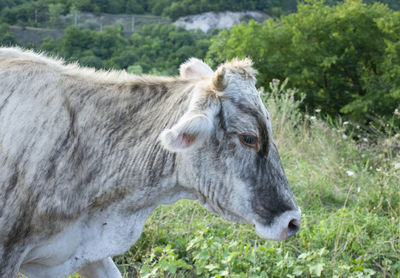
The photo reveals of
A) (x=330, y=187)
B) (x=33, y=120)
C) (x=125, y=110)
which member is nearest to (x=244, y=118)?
(x=125, y=110)

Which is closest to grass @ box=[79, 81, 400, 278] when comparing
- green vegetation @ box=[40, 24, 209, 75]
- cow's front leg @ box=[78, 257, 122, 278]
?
cow's front leg @ box=[78, 257, 122, 278]

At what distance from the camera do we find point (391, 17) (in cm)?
1110

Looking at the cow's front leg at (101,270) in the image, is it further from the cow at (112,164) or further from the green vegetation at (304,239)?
the green vegetation at (304,239)

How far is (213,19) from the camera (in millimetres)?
31078

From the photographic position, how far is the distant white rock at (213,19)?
29.4 metres

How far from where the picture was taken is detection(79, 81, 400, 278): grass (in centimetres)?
397

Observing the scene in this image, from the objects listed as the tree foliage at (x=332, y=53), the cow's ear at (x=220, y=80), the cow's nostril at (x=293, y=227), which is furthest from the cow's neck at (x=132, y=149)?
A: the tree foliage at (x=332, y=53)

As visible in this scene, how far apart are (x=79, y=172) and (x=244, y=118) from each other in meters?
1.03

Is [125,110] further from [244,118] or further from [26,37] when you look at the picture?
[26,37]

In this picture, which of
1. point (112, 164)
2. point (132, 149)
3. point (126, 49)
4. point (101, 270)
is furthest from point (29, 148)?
point (126, 49)

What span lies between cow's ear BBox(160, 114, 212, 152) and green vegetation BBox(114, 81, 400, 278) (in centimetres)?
137

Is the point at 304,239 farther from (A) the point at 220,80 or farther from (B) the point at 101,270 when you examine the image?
(A) the point at 220,80

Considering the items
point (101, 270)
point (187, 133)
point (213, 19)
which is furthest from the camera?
point (213, 19)

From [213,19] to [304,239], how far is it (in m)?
27.9
